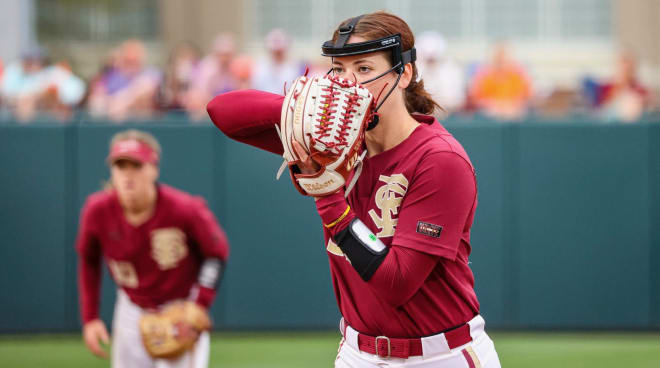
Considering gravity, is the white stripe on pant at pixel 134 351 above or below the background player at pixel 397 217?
below

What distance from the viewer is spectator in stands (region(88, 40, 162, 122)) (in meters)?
9.65

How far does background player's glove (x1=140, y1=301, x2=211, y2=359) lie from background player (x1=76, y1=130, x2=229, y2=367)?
0.10m

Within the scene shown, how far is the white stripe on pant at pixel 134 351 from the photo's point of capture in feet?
18.1

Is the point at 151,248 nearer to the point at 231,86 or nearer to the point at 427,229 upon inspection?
the point at 427,229

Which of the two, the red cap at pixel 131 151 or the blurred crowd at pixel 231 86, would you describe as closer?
the red cap at pixel 131 151

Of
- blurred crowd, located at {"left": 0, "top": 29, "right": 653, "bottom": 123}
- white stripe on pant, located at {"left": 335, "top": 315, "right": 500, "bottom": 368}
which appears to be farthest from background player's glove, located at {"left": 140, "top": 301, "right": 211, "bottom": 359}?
blurred crowd, located at {"left": 0, "top": 29, "right": 653, "bottom": 123}

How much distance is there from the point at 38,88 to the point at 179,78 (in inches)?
61.6

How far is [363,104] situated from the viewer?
9.99 ft

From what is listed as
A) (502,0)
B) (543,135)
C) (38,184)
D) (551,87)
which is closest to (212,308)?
(38,184)

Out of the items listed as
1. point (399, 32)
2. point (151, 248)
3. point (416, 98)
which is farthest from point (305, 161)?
point (151, 248)

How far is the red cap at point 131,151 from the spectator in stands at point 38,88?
434cm

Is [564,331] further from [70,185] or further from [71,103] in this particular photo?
[71,103]

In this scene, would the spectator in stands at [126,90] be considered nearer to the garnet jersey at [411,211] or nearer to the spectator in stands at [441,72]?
the spectator in stands at [441,72]

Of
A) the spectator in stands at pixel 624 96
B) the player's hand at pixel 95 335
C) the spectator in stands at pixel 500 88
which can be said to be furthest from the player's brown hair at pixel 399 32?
the spectator in stands at pixel 500 88
